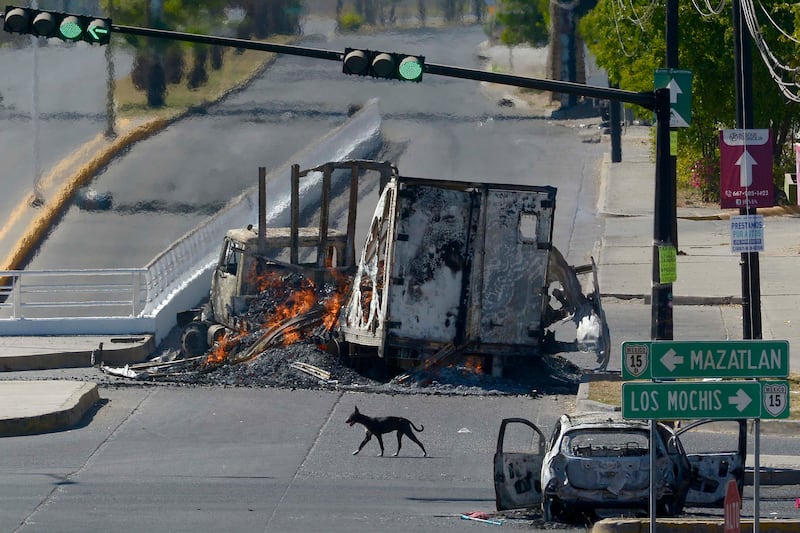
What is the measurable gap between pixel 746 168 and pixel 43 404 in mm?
8859

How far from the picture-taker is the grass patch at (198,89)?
176 ft

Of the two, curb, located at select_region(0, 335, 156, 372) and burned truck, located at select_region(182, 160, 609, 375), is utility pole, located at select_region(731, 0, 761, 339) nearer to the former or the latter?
burned truck, located at select_region(182, 160, 609, 375)

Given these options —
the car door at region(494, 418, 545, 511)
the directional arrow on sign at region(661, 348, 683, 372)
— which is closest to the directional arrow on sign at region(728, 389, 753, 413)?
the directional arrow on sign at region(661, 348, 683, 372)

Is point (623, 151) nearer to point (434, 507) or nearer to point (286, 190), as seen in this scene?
point (286, 190)

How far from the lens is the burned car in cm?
1350

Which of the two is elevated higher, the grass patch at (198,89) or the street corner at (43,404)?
the grass patch at (198,89)

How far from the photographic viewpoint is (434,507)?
14.6 meters

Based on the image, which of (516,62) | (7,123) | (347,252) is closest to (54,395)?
(347,252)

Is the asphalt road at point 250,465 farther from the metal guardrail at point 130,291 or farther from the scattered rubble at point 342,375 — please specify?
the metal guardrail at point 130,291

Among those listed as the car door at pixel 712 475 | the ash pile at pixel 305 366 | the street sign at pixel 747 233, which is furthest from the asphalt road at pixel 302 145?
the car door at pixel 712 475

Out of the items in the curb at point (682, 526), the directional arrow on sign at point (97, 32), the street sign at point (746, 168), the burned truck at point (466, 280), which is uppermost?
the directional arrow on sign at point (97, 32)

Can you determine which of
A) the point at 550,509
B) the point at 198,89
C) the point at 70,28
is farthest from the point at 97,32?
the point at 198,89

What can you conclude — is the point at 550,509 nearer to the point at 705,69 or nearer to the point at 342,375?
the point at 342,375

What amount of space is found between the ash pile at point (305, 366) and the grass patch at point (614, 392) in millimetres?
452
